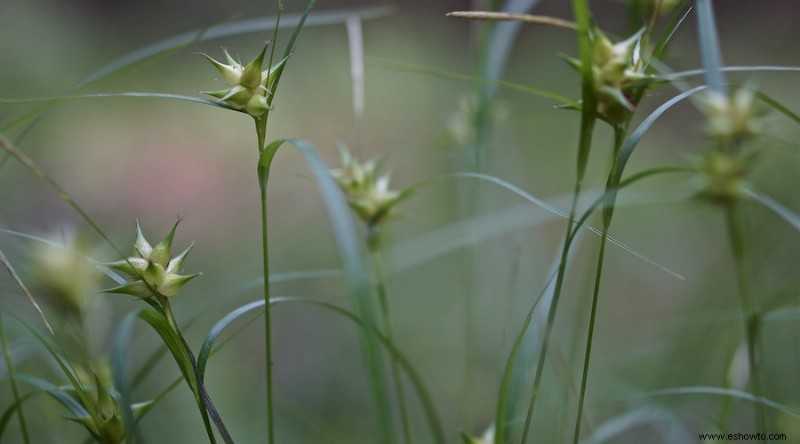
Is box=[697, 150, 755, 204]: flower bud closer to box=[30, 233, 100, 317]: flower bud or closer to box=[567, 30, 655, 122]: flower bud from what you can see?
box=[567, 30, 655, 122]: flower bud

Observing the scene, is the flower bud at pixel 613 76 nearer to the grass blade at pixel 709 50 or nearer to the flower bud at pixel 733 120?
the grass blade at pixel 709 50

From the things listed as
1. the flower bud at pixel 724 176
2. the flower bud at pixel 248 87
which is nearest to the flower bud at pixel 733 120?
the flower bud at pixel 724 176

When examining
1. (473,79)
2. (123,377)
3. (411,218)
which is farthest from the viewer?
(411,218)

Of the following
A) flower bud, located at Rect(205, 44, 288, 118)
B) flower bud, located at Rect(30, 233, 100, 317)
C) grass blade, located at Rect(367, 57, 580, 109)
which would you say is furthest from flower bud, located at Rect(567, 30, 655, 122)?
flower bud, located at Rect(30, 233, 100, 317)

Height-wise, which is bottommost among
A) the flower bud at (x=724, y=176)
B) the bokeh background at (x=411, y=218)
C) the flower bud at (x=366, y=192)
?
the flower bud at (x=366, y=192)

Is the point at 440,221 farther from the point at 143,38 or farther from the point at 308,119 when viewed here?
the point at 143,38

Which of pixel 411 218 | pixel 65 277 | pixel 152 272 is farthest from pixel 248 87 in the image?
pixel 411 218

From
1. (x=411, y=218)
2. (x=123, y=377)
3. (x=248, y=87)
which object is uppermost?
(x=411, y=218)

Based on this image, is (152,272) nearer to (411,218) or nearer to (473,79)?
(473,79)

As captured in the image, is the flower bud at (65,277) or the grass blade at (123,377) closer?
the grass blade at (123,377)
